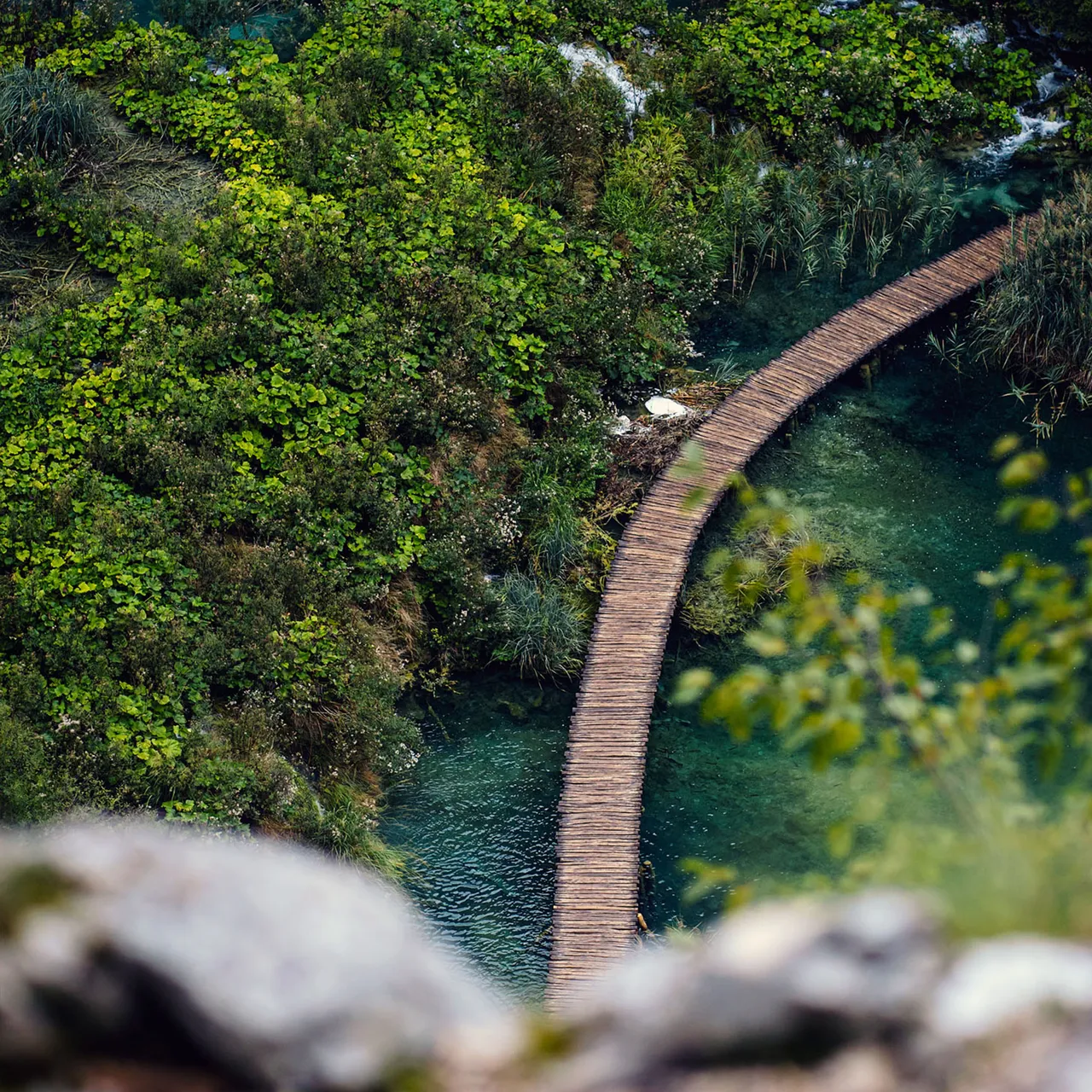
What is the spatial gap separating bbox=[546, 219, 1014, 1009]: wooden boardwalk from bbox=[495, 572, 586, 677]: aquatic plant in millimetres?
520

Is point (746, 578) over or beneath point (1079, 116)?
beneath

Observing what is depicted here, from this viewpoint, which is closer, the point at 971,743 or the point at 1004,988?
the point at 1004,988

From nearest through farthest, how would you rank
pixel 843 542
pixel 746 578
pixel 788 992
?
pixel 788 992
pixel 746 578
pixel 843 542

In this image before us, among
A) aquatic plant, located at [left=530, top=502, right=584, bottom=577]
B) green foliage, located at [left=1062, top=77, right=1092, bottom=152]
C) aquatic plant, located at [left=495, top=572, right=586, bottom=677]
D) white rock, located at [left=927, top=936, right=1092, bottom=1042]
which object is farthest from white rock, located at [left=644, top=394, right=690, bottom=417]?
white rock, located at [left=927, top=936, right=1092, bottom=1042]

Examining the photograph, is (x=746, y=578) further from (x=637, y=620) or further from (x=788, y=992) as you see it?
(x=788, y=992)

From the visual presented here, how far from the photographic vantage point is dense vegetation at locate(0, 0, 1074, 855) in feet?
35.9

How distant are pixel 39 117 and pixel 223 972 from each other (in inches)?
548

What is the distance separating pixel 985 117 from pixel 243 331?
423 inches

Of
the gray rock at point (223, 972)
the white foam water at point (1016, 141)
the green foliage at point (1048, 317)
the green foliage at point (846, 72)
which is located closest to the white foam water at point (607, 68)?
the green foliage at point (846, 72)

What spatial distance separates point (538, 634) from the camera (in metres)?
12.5

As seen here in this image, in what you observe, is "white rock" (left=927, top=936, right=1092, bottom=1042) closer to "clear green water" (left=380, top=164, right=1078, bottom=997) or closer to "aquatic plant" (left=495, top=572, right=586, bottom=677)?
"clear green water" (left=380, top=164, right=1078, bottom=997)

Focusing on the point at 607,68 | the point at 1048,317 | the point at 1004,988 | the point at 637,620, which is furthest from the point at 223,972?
the point at 607,68

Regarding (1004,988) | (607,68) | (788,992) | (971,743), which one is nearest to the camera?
(1004,988)

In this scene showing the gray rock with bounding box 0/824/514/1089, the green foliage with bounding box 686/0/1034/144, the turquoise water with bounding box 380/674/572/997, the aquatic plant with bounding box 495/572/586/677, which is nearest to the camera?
the gray rock with bounding box 0/824/514/1089
